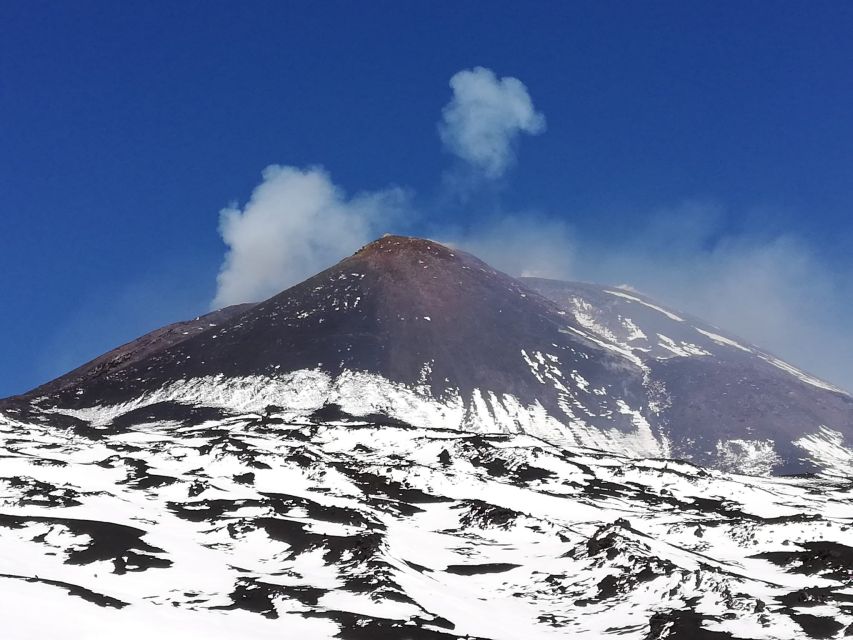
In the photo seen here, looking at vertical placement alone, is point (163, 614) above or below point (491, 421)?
below

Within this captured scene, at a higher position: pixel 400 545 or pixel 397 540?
pixel 397 540

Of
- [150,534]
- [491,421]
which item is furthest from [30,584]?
[491,421]

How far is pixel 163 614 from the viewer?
5147 centimetres

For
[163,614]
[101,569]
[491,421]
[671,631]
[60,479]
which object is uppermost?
[491,421]

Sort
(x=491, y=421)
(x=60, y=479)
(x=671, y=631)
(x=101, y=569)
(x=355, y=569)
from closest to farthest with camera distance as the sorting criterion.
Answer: (x=671, y=631), (x=101, y=569), (x=355, y=569), (x=60, y=479), (x=491, y=421)

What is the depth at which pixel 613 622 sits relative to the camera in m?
56.1

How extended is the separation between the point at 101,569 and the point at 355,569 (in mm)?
16873

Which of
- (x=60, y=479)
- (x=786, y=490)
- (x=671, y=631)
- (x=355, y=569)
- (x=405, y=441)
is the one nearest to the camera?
(x=671, y=631)

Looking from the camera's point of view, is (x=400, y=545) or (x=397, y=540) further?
(x=397, y=540)

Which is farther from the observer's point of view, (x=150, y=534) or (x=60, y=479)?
(x=60, y=479)

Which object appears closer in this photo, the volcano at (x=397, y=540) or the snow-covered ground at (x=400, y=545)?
the snow-covered ground at (x=400, y=545)

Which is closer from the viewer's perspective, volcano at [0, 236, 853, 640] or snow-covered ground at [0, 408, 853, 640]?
snow-covered ground at [0, 408, 853, 640]

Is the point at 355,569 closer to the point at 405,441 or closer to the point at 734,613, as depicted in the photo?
the point at 734,613

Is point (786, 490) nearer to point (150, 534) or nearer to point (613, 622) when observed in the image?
point (613, 622)
